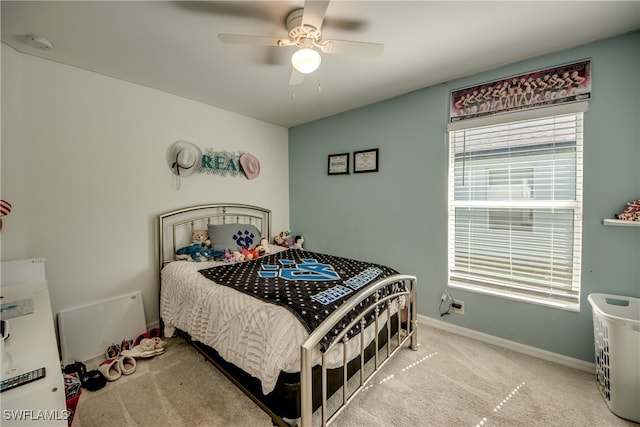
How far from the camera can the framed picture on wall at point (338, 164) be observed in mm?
3406

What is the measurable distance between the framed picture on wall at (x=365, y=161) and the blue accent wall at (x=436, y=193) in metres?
0.08

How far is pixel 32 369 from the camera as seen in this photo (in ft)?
2.75

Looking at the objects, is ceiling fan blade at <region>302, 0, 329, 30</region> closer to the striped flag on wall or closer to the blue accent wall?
the blue accent wall

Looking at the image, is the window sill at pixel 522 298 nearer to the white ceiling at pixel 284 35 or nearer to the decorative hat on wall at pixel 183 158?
the white ceiling at pixel 284 35

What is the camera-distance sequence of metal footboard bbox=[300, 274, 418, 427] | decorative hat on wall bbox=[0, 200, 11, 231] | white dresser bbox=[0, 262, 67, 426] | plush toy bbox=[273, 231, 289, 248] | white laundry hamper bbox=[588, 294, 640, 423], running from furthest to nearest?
plush toy bbox=[273, 231, 289, 248] < decorative hat on wall bbox=[0, 200, 11, 231] < white laundry hamper bbox=[588, 294, 640, 423] < metal footboard bbox=[300, 274, 418, 427] < white dresser bbox=[0, 262, 67, 426]

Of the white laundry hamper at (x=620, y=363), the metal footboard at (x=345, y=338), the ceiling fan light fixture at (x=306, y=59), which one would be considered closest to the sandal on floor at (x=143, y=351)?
the metal footboard at (x=345, y=338)

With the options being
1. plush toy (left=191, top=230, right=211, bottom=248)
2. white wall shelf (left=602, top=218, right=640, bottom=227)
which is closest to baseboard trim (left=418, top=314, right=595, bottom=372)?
white wall shelf (left=602, top=218, right=640, bottom=227)

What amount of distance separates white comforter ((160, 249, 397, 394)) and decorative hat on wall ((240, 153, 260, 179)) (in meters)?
1.58

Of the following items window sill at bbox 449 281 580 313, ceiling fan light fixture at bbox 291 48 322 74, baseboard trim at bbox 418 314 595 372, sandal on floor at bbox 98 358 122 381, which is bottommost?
baseboard trim at bbox 418 314 595 372

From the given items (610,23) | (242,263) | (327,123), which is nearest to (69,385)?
(242,263)

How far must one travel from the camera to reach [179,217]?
2.89 m

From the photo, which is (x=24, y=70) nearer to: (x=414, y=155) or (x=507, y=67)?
(x=414, y=155)

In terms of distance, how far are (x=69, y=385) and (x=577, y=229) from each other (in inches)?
142

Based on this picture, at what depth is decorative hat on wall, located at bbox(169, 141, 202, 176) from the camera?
2.74 m
